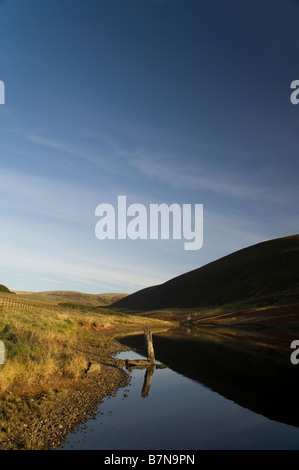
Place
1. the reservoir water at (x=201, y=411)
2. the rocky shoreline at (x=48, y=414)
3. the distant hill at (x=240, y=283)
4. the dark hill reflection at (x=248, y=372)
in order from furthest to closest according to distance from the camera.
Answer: the distant hill at (x=240, y=283) → the dark hill reflection at (x=248, y=372) → the reservoir water at (x=201, y=411) → the rocky shoreline at (x=48, y=414)

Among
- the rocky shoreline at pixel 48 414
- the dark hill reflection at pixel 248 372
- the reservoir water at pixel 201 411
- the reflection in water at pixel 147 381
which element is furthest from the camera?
the reflection in water at pixel 147 381

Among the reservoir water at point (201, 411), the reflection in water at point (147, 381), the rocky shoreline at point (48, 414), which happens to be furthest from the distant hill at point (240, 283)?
the rocky shoreline at point (48, 414)

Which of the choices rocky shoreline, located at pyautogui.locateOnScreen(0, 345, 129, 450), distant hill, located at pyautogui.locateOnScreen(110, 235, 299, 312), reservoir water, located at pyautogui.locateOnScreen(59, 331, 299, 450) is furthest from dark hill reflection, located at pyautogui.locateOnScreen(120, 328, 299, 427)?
distant hill, located at pyautogui.locateOnScreen(110, 235, 299, 312)

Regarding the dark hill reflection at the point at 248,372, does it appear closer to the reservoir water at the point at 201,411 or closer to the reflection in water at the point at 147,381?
the reservoir water at the point at 201,411

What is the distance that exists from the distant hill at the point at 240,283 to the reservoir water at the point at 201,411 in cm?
6276

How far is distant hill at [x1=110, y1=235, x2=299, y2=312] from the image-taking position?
303 feet

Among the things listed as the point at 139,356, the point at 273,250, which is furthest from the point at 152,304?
the point at 139,356

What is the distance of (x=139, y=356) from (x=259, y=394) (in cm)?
1171

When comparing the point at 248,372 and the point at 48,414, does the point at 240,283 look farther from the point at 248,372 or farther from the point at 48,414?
the point at 48,414

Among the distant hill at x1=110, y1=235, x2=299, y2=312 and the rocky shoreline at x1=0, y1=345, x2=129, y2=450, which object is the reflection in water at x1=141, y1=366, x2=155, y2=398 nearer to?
the rocky shoreline at x1=0, y1=345, x2=129, y2=450

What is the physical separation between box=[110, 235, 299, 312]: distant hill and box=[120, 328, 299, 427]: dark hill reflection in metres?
52.8

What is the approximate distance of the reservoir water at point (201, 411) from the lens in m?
9.55

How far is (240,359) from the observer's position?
25.0 m
